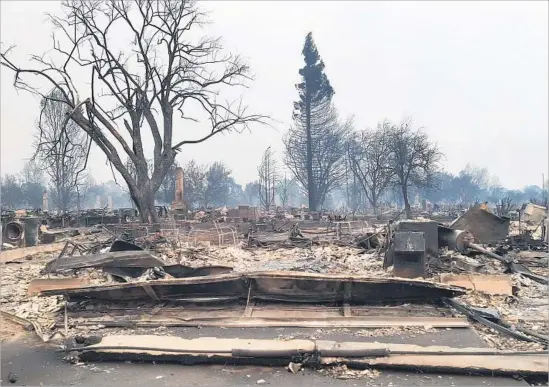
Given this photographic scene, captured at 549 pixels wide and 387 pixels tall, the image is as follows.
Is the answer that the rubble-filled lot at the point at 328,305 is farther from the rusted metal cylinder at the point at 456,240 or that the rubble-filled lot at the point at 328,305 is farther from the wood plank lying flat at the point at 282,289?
the rusted metal cylinder at the point at 456,240

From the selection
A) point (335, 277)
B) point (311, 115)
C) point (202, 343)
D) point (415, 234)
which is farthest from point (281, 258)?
point (311, 115)

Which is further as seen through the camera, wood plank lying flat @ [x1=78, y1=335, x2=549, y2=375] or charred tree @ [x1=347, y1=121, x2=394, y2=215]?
charred tree @ [x1=347, y1=121, x2=394, y2=215]

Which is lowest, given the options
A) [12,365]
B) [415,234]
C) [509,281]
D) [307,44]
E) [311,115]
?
[12,365]

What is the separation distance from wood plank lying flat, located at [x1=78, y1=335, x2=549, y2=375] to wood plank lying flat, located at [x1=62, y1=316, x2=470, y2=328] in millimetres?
834

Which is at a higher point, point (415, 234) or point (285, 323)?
point (415, 234)

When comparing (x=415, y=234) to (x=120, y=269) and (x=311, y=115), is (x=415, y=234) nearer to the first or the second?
(x=120, y=269)

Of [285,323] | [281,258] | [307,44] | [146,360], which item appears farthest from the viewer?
[307,44]

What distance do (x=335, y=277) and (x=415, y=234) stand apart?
2.99m

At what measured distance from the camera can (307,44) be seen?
52156 mm

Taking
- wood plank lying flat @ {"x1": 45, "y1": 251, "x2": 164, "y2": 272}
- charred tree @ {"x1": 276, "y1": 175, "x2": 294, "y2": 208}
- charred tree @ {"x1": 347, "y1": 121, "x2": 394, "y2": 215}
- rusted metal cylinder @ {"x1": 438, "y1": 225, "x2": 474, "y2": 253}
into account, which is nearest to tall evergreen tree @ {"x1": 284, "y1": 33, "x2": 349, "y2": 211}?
charred tree @ {"x1": 347, "y1": 121, "x2": 394, "y2": 215}

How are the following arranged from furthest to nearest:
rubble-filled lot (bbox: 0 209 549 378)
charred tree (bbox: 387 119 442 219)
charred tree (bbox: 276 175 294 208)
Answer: charred tree (bbox: 276 175 294 208) → charred tree (bbox: 387 119 442 219) → rubble-filled lot (bbox: 0 209 549 378)

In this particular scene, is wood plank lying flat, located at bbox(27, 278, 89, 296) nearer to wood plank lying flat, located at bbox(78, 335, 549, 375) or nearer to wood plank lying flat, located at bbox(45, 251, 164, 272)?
wood plank lying flat, located at bbox(45, 251, 164, 272)

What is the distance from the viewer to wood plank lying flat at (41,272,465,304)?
710 cm

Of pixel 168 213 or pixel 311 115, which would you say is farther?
pixel 311 115
